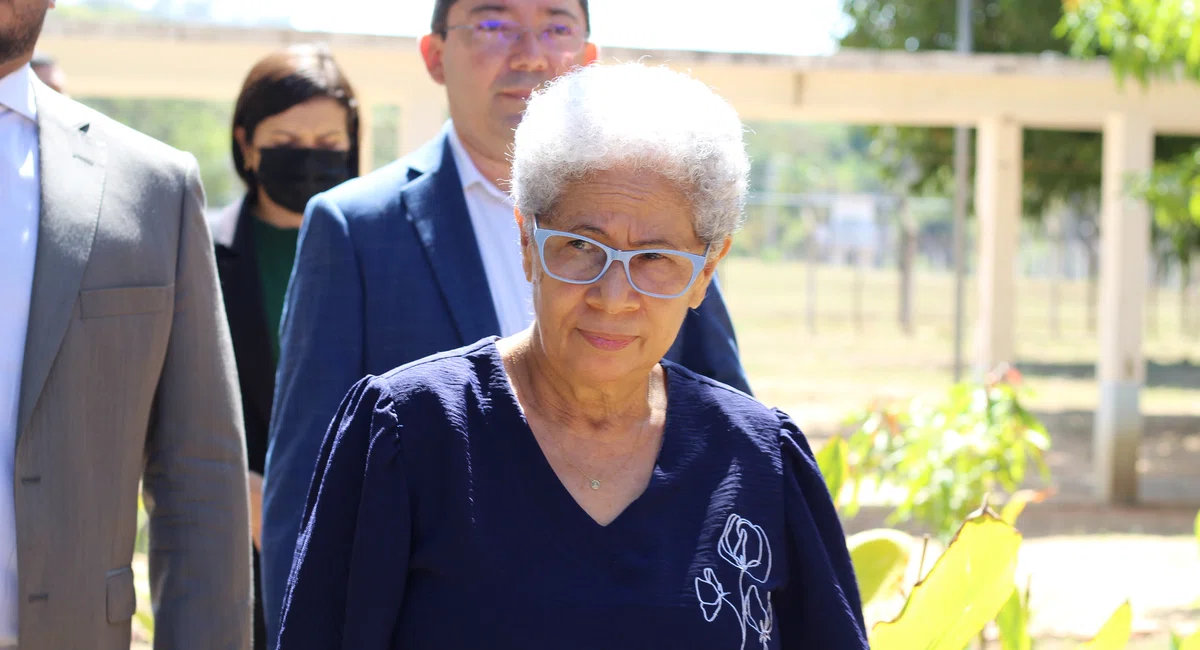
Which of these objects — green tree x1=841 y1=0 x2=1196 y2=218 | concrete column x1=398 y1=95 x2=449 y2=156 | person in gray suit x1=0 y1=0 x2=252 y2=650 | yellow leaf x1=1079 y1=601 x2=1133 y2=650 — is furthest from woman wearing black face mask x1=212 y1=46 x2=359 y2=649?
green tree x1=841 y1=0 x2=1196 y2=218

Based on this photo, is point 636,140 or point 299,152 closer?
point 636,140

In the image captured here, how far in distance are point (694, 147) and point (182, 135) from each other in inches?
2106

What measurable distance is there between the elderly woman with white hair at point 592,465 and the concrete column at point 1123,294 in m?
9.78

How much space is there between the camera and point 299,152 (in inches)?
141

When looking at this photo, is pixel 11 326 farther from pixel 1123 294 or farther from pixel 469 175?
pixel 1123 294

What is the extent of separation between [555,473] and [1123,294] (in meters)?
10.1

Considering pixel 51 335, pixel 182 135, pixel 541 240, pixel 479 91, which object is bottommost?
pixel 51 335

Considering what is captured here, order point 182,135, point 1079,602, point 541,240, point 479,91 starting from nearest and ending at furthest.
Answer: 1. point 541,240
2. point 479,91
3. point 1079,602
4. point 182,135

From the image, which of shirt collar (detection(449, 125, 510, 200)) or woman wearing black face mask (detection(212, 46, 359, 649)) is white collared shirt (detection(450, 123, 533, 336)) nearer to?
shirt collar (detection(449, 125, 510, 200))

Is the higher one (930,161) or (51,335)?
(930,161)

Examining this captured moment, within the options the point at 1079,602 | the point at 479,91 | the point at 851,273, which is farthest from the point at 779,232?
the point at 479,91

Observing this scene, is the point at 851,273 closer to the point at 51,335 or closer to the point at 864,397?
the point at 864,397

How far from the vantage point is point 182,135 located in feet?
172

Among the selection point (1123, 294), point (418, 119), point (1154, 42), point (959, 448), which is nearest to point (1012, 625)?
point (959, 448)
